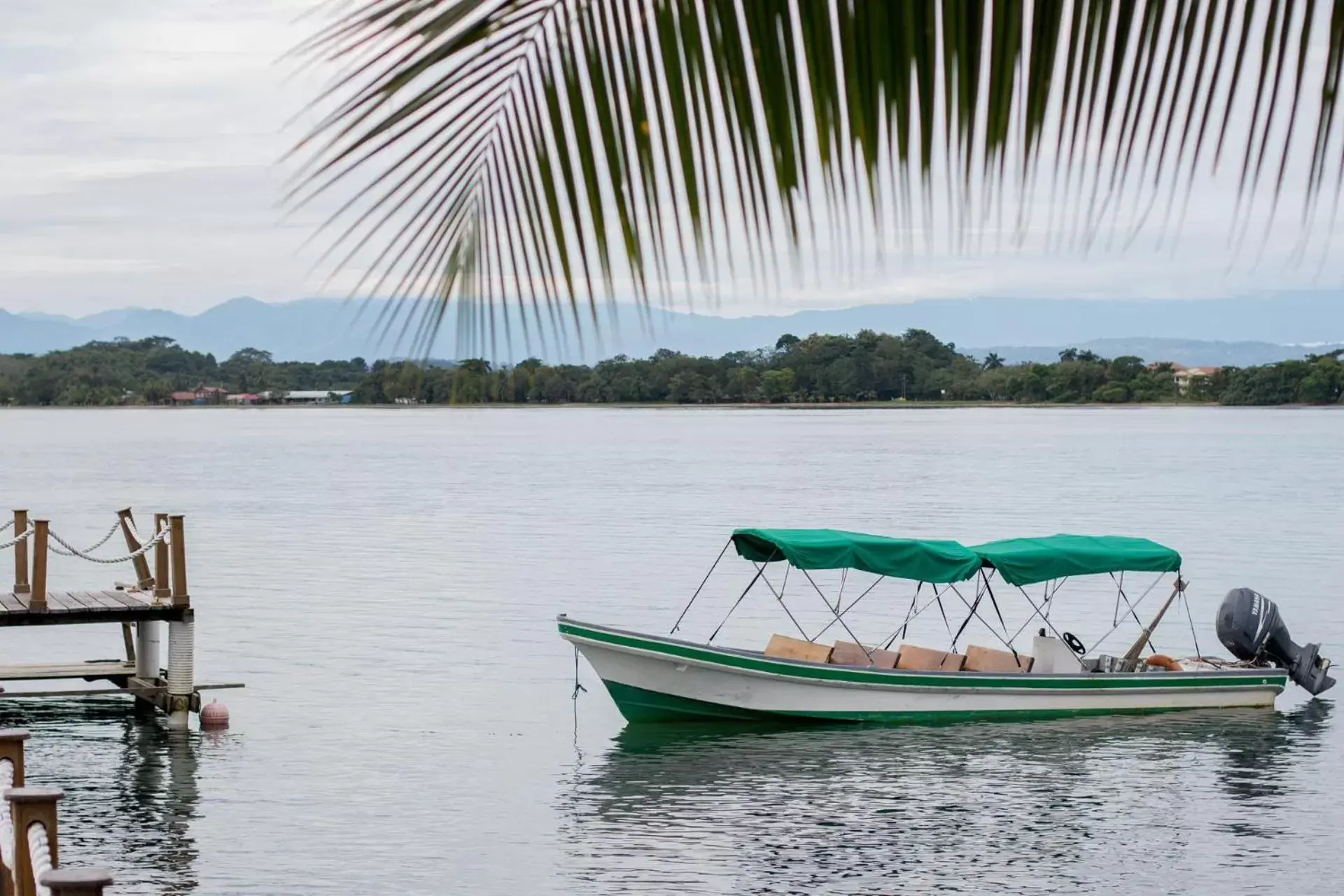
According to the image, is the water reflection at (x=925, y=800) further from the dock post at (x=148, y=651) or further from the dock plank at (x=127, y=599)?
the dock post at (x=148, y=651)

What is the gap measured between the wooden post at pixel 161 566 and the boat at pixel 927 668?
264 inches

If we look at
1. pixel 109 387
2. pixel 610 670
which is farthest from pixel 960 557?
pixel 109 387

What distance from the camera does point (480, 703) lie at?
35125 millimetres

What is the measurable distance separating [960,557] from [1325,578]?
3349cm

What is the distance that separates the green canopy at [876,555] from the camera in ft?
95.3

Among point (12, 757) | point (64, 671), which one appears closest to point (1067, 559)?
point (64, 671)

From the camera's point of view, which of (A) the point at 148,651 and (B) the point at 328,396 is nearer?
(B) the point at 328,396

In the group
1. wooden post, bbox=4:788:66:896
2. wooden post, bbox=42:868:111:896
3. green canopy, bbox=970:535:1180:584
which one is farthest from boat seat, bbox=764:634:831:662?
wooden post, bbox=42:868:111:896

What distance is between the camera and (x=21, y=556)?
26.1 m

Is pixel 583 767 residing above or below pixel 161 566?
below

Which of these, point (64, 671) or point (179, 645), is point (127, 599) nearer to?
point (179, 645)

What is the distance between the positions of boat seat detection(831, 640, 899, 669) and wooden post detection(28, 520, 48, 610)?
13.5m

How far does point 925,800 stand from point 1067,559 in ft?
22.2

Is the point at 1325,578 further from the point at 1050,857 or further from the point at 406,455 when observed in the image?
the point at 406,455
